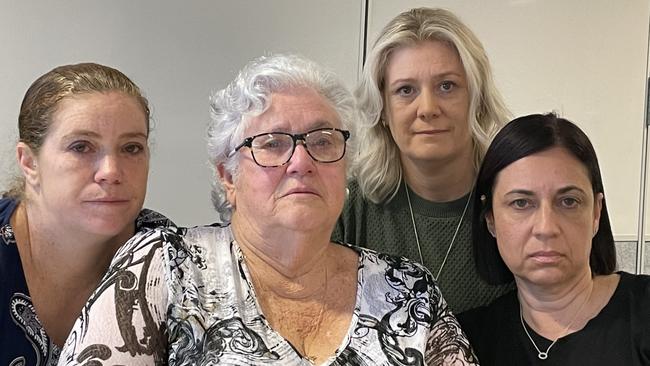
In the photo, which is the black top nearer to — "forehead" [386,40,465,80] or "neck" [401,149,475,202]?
"neck" [401,149,475,202]

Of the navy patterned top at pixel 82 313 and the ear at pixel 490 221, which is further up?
the ear at pixel 490 221

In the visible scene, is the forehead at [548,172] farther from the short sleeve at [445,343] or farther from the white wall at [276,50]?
the white wall at [276,50]

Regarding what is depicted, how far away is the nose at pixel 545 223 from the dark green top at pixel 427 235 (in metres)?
0.35

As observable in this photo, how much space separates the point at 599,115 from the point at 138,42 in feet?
5.76

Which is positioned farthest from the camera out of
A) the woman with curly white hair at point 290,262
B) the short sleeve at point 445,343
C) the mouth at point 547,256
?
the mouth at point 547,256

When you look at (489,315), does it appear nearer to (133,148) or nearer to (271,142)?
(271,142)

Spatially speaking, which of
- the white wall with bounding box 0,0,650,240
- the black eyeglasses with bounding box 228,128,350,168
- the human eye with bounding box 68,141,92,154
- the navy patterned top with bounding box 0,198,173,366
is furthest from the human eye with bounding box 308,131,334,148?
the white wall with bounding box 0,0,650,240

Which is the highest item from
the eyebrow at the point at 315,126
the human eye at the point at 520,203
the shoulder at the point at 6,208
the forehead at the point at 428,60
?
the forehead at the point at 428,60

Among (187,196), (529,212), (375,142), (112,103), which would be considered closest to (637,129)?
(375,142)

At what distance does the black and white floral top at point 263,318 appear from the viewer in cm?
Result: 117

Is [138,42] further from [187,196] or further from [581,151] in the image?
[581,151]

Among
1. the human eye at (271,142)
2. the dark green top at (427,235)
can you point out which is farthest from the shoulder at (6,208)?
the dark green top at (427,235)

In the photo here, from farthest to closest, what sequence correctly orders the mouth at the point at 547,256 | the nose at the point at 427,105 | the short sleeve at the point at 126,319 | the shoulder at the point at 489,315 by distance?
1. the nose at the point at 427,105
2. the shoulder at the point at 489,315
3. the mouth at the point at 547,256
4. the short sleeve at the point at 126,319

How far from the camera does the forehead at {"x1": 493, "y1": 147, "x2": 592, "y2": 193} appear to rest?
1.44 meters
